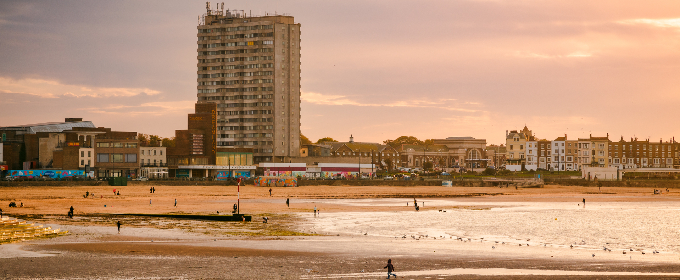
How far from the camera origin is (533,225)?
166ft

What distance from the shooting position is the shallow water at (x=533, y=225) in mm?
40719

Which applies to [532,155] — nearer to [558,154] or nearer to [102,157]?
[558,154]

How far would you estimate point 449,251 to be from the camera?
34844mm

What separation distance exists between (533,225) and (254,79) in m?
118

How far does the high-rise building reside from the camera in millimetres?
157250

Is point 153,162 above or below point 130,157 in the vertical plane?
below

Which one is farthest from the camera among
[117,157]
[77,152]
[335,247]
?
[117,157]

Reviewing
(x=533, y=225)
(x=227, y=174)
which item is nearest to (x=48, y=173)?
(x=227, y=174)

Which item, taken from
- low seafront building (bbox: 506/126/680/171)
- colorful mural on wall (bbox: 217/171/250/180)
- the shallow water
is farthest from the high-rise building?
the shallow water

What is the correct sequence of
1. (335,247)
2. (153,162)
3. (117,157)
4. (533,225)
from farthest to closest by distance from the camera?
1. (153,162)
2. (117,157)
3. (533,225)
4. (335,247)

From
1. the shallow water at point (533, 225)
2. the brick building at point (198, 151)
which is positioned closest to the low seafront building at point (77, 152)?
the brick building at point (198, 151)

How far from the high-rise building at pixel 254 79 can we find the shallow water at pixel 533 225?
9560 centimetres

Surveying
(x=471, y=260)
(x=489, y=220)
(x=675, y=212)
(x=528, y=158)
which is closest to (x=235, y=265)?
(x=471, y=260)

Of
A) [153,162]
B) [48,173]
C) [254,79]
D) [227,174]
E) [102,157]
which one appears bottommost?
[227,174]
